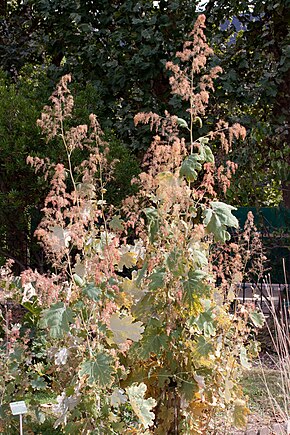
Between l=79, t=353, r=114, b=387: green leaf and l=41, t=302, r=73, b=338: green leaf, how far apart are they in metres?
0.17

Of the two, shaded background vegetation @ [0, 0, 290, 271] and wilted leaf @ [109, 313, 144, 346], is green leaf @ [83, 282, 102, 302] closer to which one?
wilted leaf @ [109, 313, 144, 346]

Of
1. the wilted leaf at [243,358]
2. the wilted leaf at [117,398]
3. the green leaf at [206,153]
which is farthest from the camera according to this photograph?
the wilted leaf at [243,358]

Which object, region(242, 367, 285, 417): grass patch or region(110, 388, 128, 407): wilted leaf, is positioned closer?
region(110, 388, 128, 407): wilted leaf

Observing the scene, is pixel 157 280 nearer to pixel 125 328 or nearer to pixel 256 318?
pixel 125 328

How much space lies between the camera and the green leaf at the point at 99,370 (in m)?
3.06

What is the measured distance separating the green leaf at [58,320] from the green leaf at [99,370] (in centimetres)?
17

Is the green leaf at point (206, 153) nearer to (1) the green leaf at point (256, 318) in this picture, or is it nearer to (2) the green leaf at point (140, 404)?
(1) the green leaf at point (256, 318)

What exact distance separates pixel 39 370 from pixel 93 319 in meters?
0.61

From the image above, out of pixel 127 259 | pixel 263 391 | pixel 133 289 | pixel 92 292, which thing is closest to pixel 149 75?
pixel 263 391

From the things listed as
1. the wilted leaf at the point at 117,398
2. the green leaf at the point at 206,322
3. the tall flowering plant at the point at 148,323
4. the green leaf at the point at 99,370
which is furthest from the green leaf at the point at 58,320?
the green leaf at the point at 206,322

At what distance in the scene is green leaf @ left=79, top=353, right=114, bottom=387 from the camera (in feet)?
10.0

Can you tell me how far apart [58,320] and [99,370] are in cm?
25

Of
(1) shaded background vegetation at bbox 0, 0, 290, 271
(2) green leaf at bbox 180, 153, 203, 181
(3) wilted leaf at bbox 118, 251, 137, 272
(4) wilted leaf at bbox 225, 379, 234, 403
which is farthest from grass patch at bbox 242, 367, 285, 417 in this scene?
(1) shaded background vegetation at bbox 0, 0, 290, 271

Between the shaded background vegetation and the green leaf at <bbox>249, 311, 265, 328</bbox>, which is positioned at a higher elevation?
the shaded background vegetation
